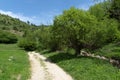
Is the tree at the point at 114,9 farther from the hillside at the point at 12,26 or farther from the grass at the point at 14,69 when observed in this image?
the hillside at the point at 12,26

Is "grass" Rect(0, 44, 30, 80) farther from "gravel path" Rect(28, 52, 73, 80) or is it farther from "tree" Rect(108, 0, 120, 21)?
"tree" Rect(108, 0, 120, 21)

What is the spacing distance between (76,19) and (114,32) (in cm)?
528

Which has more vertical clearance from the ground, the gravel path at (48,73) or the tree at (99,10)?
the tree at (99,10)

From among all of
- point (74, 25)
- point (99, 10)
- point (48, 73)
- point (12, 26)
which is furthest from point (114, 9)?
point (12, 26)

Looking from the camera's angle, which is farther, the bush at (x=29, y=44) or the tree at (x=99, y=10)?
the bush at (x=29, y=44)

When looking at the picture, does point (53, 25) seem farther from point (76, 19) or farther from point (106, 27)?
point (106, 27)

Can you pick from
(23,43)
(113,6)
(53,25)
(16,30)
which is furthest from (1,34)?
(53,25)

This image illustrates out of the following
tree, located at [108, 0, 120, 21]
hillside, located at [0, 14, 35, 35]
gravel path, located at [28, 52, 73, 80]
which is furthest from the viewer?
hillside, located at [0, 14, 35, 35]

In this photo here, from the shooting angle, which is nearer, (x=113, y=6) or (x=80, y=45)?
(x=80, y=45)

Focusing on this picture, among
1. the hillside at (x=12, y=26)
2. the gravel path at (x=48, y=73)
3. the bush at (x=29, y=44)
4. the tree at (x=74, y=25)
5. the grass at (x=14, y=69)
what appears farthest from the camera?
the hillside at (x=12, y=26)

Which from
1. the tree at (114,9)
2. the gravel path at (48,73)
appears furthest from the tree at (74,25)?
the tree at (114,9)

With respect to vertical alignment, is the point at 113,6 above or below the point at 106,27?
above

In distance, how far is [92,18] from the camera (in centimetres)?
3631

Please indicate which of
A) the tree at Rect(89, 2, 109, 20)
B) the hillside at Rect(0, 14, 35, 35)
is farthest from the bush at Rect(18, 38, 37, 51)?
the hillside at Rect(0, 14, 35, 35)
